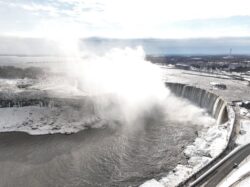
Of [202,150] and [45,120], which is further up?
[202,150]

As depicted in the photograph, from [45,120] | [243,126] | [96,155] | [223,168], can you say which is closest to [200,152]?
[223,168]

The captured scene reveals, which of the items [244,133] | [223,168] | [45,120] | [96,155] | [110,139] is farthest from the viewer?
[45,120]

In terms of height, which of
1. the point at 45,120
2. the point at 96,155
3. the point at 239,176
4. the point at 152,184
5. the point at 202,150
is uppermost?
the point at 239,176

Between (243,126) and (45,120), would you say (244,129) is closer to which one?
(243,126)

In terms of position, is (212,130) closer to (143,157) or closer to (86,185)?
(143,157)

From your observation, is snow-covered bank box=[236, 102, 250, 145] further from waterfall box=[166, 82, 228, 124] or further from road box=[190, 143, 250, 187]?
waterfall box=[166, 82, 228, 124]

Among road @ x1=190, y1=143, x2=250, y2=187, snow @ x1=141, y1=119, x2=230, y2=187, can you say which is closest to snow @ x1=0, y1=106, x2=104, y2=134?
snow @ x1=141, y1=119, x2=230, y2=187

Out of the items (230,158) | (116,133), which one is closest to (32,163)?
(116,133)
